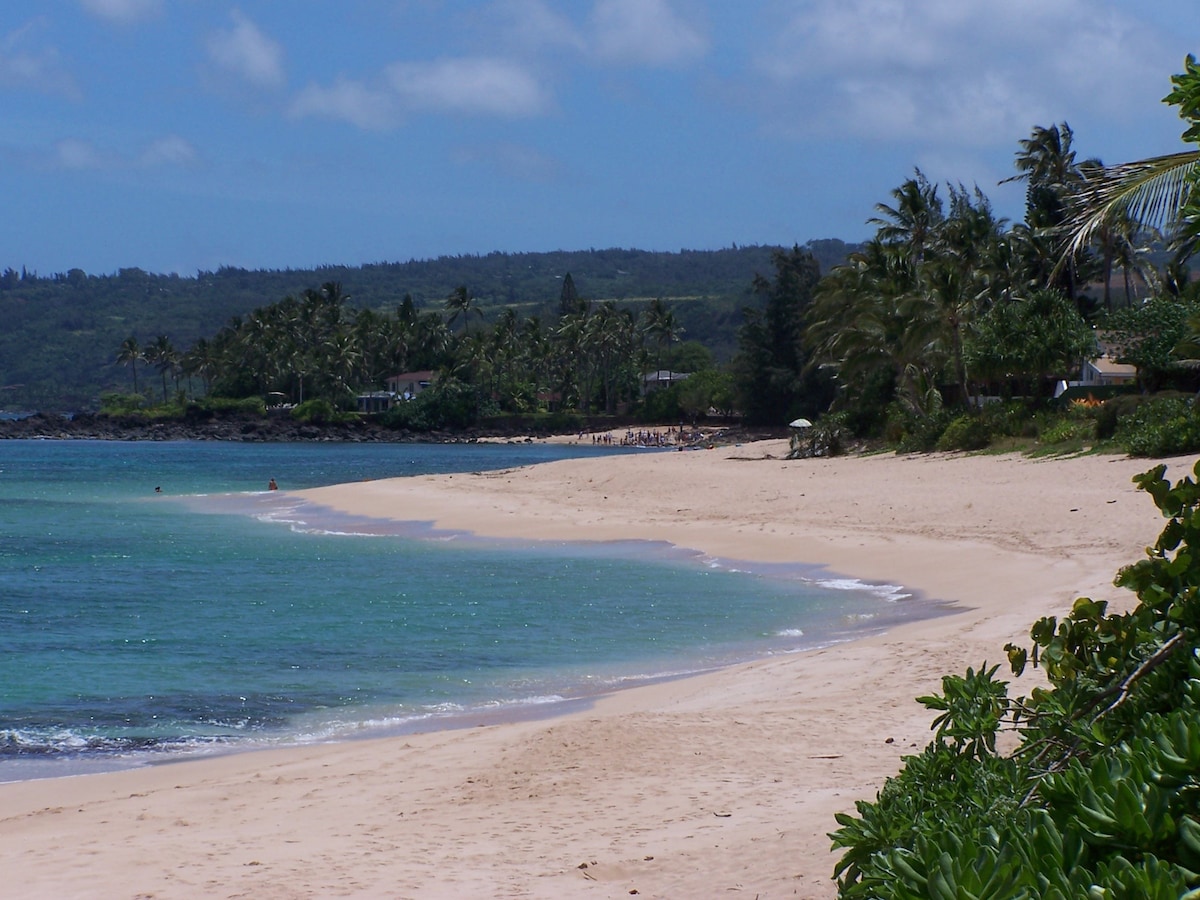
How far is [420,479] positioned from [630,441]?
152 feet

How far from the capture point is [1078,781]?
2328 mm

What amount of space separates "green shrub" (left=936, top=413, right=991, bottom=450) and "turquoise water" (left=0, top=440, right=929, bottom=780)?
47.5 ft

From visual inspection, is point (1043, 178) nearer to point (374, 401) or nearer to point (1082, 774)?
point (1082, 774)

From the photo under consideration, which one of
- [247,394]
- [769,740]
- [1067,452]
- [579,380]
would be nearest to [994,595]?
[769,740]

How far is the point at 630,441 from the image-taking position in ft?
278

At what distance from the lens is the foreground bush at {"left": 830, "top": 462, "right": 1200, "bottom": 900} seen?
6.61 ft

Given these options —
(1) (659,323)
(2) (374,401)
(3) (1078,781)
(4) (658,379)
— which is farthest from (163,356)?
(3) (1078,781)

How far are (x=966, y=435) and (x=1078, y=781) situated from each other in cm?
3199

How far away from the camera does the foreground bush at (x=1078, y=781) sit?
202 cm

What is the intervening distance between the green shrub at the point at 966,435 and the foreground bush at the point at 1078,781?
30.2 m

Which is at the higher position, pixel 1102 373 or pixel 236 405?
pixel 1102 373

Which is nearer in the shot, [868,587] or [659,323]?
[868,587]

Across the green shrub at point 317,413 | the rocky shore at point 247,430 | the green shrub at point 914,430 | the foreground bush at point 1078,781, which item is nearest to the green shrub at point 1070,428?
the green shrub at point 914,430

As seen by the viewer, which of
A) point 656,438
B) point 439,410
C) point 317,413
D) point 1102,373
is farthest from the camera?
point 317,413
